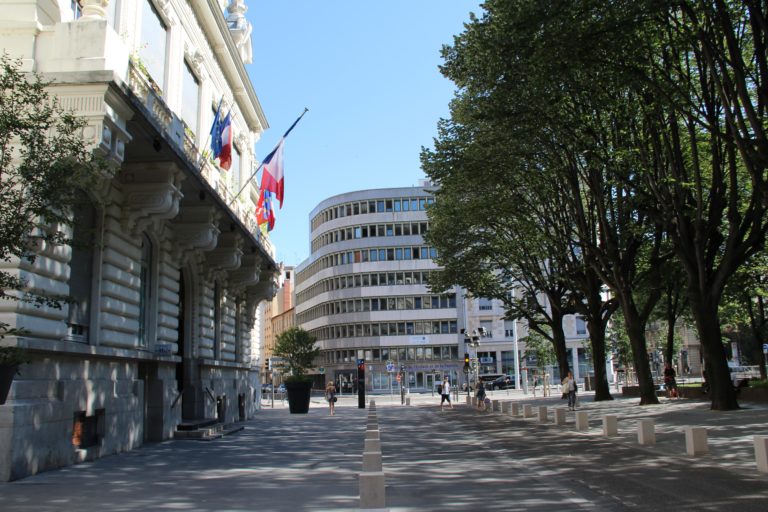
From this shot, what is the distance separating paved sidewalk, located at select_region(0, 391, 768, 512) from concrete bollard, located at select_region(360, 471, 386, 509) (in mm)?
1861

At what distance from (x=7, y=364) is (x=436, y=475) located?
6.96 m

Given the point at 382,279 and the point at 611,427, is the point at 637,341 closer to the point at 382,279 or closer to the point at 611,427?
the point at 611,427

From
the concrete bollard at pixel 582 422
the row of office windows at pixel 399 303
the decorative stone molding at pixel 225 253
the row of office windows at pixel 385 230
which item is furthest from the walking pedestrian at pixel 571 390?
the row of office windows at pixel 385 230

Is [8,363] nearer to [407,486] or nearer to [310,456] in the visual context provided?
[407,486]

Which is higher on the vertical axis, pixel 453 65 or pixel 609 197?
pixel 453 65

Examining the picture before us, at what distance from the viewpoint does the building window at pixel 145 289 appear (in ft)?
60.4

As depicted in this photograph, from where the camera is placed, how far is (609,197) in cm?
2738

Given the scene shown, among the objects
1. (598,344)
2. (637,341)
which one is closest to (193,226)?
(637,341)

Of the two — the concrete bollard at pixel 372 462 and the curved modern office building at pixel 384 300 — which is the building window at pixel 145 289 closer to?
the concrete bollard at pixel 372 462

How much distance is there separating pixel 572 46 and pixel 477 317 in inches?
2840

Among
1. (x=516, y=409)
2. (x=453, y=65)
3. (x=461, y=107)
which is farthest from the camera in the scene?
(x=516, y=409)

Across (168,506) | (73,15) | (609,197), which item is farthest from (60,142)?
(609,197)

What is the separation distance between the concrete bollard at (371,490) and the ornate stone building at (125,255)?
18.2ft

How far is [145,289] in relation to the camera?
18812 mm
